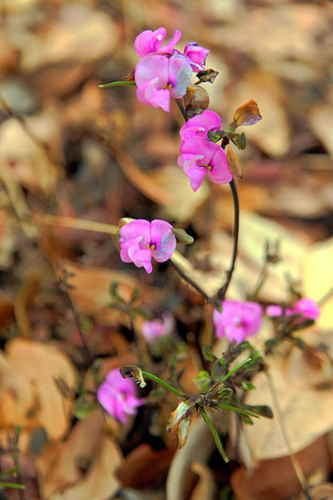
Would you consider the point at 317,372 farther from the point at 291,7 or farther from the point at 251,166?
the point at 291,7

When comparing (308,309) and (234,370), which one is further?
(308,309)

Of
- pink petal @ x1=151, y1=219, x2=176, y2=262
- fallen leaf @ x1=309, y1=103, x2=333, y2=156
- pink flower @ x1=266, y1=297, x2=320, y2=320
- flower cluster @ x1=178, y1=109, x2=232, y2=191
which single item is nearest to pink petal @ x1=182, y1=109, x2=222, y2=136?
flower cluster @ x1=178, y1=109, x2=232, y2=191

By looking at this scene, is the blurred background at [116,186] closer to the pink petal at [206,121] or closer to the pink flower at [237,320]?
the pink flower at [237,320]

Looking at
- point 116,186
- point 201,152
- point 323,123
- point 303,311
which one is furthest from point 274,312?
point 323,123

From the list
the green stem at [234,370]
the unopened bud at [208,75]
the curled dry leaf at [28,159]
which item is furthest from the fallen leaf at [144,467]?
the curled dry leaf at [28,159]

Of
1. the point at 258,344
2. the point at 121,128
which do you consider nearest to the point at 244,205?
the point at 121,128

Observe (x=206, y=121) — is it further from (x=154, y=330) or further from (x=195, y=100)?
(x=154, y=330)
